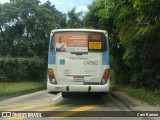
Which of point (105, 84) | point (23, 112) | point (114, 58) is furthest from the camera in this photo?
point (114, 58)

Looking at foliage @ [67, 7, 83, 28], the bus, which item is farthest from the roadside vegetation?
foliage @ [67, 7, 83, 28]

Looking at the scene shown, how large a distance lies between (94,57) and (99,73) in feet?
2.31

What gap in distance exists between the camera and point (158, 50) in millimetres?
17562

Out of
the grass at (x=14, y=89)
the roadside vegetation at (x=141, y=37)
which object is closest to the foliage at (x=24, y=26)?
the grass at (x=14, y=89)

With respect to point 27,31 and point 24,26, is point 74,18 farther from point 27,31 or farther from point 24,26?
point 27,31

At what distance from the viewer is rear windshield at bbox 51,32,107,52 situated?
1530 cm

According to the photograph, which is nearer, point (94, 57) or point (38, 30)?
point (94, 57)

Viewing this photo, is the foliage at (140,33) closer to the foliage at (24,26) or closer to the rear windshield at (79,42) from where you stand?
the rear windshield at (79,42)

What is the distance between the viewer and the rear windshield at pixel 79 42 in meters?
15.3

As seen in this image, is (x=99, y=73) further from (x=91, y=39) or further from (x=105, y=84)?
(x=91, y=39)

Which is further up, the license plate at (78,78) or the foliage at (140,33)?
the foliage at (140,33)

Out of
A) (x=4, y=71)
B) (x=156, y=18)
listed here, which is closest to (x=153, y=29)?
(x=156, y=18)

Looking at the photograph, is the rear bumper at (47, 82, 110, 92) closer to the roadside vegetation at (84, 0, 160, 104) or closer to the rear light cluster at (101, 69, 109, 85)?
the rear light cluster at (101, 69, 109, 85)

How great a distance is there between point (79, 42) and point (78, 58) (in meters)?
0.68
